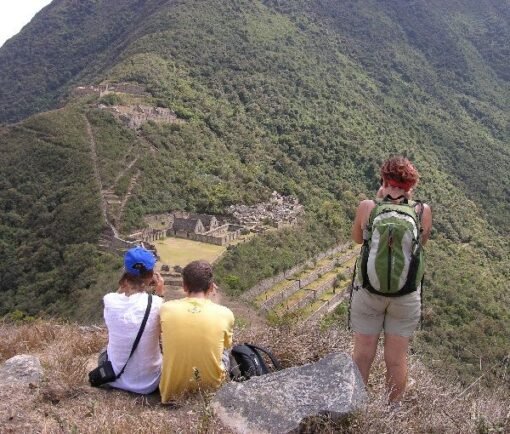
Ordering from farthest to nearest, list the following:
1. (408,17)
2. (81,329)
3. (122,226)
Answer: (408,17) < (122,226) < (81,329)

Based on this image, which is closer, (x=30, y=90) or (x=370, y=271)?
(x=370, y=271)

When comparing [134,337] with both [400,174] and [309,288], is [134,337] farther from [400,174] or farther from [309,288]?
[309,288]

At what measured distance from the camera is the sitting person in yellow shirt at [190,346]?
430 cm

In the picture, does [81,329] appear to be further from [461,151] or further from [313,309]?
[461,151]

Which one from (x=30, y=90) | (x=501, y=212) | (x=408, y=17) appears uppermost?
(x=30, y=90)

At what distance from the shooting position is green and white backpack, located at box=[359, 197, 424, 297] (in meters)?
4.00

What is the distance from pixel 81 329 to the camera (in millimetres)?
6840

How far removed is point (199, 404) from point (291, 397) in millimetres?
679

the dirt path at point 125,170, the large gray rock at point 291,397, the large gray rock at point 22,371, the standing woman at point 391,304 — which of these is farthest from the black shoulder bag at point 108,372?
the dirt path at point 125,170

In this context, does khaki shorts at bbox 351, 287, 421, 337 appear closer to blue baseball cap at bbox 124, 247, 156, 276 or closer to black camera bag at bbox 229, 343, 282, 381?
black camera bag at bbox 229, 343, 282, 381

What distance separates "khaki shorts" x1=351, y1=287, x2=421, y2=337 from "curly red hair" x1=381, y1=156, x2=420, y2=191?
0.80 m

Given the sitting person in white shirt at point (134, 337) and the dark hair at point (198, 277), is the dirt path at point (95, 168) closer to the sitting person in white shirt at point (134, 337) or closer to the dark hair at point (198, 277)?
the sitting person in white shirt at point (134, 337)

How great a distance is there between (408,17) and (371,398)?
13160cm

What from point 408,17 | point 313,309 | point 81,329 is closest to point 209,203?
point 313,309
